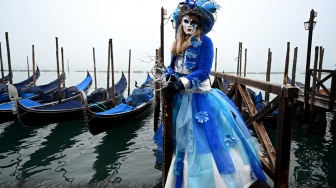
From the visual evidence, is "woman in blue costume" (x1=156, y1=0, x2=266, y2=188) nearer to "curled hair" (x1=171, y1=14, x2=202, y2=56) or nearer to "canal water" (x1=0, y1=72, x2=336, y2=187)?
"curled hair" (x1=171, y1=14, x2=202, y2=56)

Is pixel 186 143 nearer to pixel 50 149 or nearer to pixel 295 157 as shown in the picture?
pixel 295 157

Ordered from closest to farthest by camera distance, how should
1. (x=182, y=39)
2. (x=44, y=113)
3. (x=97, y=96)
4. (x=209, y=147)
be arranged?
(x=209, y=147) < (x=182, y=39) < (x=44, y=113) < (x=97, y=96)

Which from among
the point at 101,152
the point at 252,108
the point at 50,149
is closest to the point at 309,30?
the point at 252,108

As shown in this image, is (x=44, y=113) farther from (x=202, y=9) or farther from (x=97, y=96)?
(x=202, y=9)

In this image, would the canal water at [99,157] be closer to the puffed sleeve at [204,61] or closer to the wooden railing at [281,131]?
the wooden railing at [281,131]

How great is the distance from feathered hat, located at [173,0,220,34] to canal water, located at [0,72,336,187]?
2.96 m

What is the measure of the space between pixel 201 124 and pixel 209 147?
0.17 m

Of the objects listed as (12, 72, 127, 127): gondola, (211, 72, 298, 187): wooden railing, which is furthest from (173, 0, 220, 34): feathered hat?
(12, 72, 127, 127): gondola

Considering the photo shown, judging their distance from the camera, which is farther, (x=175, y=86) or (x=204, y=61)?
(x=204, y=61)

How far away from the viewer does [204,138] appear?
5.41 ft

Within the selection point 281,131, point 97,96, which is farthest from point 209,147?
point 97,96

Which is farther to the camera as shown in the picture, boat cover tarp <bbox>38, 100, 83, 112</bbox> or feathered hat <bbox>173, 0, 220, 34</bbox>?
boat cover tarp <bbox>38, 100, 83, 112</bbox>

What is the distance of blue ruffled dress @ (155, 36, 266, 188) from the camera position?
1.57m

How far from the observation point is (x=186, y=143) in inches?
65.5
